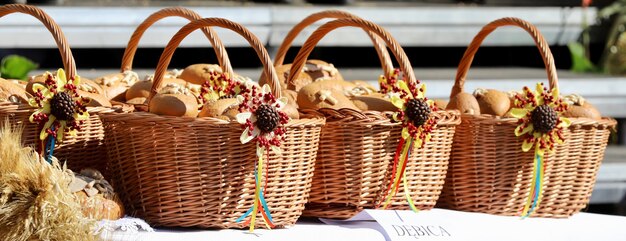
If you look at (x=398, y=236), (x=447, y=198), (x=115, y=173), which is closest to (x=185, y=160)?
(x=115, y=173)

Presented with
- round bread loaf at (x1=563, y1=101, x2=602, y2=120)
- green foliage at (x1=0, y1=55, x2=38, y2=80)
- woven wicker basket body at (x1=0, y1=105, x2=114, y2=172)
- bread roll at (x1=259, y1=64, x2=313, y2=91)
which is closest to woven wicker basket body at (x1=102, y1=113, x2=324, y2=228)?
woven wicker basket body at (x1=0, y1=105, x2=114, y2=172)

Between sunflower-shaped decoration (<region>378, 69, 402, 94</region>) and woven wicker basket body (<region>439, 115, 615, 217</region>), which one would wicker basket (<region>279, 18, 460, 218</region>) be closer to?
woven wicker basket body (<region>439, 115, 615, 217</region>)

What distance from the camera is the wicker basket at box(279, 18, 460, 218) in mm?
2510

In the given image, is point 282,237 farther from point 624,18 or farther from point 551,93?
point 624,18

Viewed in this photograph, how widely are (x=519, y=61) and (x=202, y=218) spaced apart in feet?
13.2

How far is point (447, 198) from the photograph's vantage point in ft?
9.46

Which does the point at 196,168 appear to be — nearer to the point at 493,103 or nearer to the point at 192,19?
the point at 192,19

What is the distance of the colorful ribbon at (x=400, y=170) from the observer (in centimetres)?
255

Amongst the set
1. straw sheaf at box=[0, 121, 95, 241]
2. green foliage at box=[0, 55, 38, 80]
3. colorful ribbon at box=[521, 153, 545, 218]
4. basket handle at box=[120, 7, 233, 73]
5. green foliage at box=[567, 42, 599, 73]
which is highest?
basket handle at box=[120, 7, 233, 73]

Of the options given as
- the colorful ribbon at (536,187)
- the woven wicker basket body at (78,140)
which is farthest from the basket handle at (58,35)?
the colorful ribbon at (536,187)

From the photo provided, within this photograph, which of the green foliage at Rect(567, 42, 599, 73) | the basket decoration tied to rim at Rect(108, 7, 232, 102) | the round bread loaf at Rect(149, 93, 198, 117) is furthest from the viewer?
the green foliage at Rect(567, 42, 599, 73)

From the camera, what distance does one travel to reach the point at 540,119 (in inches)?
106

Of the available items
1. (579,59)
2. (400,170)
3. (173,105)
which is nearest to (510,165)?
(400,170)

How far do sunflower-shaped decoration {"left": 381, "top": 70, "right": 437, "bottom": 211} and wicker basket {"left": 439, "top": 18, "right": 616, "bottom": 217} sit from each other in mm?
255
